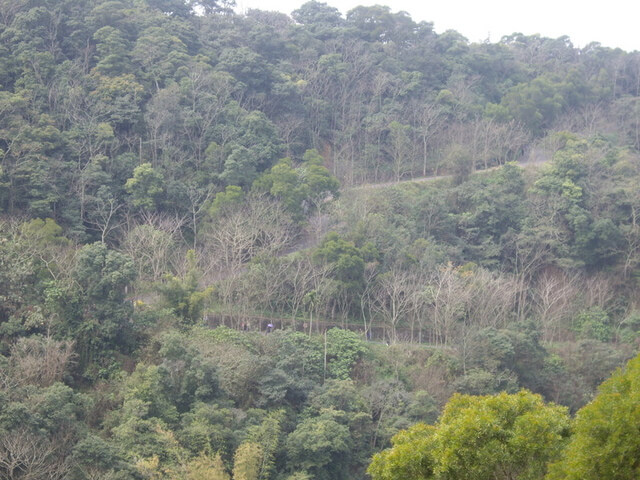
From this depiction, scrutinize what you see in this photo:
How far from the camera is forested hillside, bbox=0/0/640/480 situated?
1844 centimetres

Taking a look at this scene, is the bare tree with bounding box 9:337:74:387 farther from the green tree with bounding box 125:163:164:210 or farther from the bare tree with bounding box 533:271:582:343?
the bare tree with bounding box 533:271:582:343

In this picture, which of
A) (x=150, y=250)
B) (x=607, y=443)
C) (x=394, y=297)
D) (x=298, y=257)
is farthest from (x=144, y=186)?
(x=607, y=443)

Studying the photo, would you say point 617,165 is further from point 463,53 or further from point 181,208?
point 181,208

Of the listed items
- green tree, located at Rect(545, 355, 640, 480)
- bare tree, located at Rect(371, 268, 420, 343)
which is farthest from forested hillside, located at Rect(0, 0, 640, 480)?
bare tree, located at Rect(371, 268, 420, 343)

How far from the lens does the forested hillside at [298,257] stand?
60.5ft

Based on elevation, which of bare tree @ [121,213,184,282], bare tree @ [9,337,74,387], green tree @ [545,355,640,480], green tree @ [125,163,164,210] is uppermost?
green tree @ [125,163,164,210]

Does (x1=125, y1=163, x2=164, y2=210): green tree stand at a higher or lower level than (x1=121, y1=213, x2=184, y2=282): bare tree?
higher

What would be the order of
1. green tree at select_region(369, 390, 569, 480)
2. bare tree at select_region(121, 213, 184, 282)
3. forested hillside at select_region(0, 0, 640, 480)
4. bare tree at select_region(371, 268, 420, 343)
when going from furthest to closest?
bare tree at select_region(371, 268, 420, 343) < bare tree at select_region(121, 213, 184, 282) < forested hillside at select_region(0, 0, 640, 480) < green tree at select_region(369, 390, 569, 480)

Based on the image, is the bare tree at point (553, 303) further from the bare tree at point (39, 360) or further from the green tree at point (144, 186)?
the bare tree at point (39, 360)

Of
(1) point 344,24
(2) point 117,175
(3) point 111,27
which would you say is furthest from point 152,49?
(1) point 344,24

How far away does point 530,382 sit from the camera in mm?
26094

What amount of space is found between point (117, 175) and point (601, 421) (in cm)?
2589

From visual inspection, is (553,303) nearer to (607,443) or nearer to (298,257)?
Answer: (298,257)

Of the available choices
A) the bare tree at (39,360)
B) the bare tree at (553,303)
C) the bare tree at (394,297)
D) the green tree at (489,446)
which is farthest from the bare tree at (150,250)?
the green tree at (489,446)
